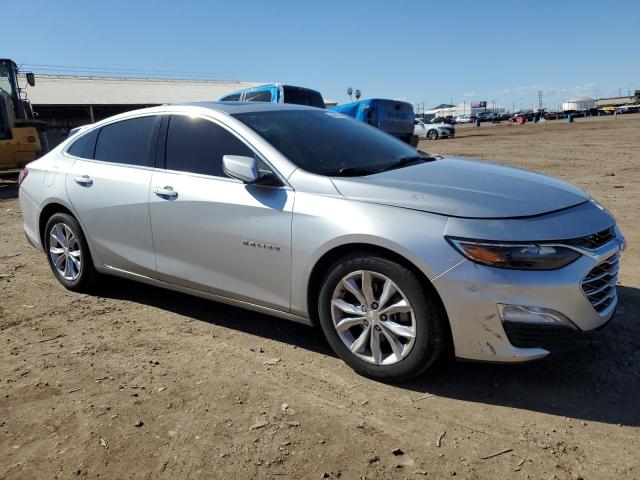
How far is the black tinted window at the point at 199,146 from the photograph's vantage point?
12.5 ft

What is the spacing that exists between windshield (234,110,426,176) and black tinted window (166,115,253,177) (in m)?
0.18

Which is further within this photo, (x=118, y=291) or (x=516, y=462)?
(x=118, y=291)

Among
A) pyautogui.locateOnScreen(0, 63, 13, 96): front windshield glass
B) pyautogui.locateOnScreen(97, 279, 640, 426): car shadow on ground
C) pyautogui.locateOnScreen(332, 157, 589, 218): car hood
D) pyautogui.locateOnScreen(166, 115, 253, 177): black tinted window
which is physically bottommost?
pyautogui.locateOnScreen(97, 279, 640, 426): car shadow on ground

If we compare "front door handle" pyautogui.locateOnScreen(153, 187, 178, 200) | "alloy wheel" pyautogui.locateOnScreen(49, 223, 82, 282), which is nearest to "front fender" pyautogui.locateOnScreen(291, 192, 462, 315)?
"front door handle" pyautogui.locateOnScreen(153, 187, 178, 200)

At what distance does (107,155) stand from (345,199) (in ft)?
7.96

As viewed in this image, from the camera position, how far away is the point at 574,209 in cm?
318

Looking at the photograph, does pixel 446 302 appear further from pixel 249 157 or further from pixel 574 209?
pixel 249 157

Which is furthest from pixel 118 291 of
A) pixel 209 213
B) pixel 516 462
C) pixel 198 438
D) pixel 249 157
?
pixel 516 462

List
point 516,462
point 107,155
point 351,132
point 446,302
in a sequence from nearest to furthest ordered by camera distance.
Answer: point 516,462
point 446,302
point 351,132
point 107,155

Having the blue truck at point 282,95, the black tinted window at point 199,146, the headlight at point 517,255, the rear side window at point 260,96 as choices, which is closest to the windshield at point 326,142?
the black tinted window at point 199,146

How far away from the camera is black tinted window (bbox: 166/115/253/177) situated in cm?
382

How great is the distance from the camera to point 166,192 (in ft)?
13.1

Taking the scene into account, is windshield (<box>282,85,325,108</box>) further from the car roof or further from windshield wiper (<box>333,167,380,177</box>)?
windshield wiper (<box>333,167,380,177</box>)

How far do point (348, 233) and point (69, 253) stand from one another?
3.00 metres
